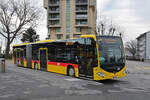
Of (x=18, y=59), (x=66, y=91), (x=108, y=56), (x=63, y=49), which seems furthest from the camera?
(x=18, y=59)

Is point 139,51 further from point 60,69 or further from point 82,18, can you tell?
point 60,69

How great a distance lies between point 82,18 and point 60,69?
53589 mm

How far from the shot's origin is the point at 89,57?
11570 mm

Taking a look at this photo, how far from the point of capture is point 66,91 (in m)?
8.38

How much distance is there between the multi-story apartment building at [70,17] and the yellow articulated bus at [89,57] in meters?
51.7

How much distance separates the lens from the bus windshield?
11.0 metres

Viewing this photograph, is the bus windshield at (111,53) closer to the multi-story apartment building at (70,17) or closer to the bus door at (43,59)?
the bus door at (43,59)

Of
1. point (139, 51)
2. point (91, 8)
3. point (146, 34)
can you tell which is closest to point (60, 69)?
point (91, 8)

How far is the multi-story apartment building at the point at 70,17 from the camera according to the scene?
66.9 m

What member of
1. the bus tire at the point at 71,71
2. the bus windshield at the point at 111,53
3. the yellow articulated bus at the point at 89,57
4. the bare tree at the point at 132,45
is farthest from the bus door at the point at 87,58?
the bare tree at the point at 132,45

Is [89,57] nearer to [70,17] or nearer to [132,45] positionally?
[70,17]

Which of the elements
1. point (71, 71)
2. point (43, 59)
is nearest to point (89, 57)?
point (71, 71)

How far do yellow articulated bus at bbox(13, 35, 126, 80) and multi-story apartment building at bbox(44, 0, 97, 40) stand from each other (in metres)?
51.7

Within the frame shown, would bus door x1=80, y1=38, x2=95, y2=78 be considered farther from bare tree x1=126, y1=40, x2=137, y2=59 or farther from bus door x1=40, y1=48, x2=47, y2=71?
bare tree x1=126, y1=40, x2=137, y2=59
